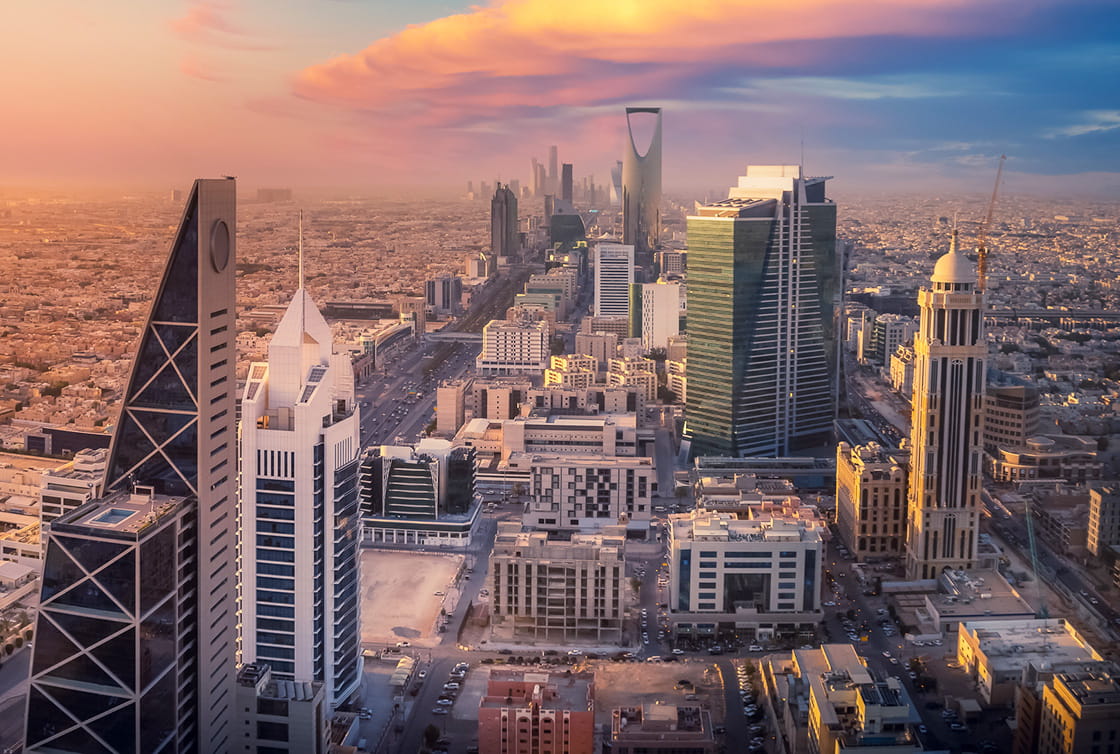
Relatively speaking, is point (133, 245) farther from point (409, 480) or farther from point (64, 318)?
point (409, 480)

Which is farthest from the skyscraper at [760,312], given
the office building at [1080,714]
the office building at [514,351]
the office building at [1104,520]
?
the office building at [1080,714]

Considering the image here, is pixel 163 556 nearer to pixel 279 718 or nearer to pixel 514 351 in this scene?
pixel 279 718

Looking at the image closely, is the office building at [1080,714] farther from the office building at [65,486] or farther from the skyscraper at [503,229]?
the skyscraper at [503,229]

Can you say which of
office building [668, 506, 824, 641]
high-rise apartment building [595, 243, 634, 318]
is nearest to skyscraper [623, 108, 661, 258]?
high-rise apartment building [595, 243, 634, 318]

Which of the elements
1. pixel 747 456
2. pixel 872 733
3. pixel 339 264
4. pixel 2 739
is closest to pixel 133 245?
pixel 2 739

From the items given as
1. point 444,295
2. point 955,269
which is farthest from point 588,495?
point 444,295
